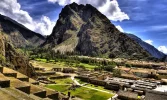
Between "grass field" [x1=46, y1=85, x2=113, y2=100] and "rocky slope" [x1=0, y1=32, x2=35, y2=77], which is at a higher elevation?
"rocky slope" [x1=0, y1=32, x2=35, y2=77]

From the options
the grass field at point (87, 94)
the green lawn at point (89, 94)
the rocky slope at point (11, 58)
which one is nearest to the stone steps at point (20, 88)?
the rocky slope at point (11, 58)

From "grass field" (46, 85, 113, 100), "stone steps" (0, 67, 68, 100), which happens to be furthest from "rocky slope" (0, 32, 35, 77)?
"grass field" (46, 85, 113, 100)

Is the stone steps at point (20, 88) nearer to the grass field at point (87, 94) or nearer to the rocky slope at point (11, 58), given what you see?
the rocky slope at point (11, 58)

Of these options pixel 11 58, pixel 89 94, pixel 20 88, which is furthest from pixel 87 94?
pixel 20 88

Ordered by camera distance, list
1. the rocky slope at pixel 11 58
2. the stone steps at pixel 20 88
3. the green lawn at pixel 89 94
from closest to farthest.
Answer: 1. the stone steps at pixel 20 88
2. the rocky slope at pixel 11 58
3. the green lawn at pixel 89 94

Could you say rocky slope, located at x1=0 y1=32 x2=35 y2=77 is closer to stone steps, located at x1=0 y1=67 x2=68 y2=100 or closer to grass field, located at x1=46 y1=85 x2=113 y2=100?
stone steps, located at x1=0 y1=67 x2=68 y2=100

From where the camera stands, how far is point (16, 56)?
1642 inches

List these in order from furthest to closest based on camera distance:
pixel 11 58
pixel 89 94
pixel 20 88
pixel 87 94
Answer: pixel 89 94, pixel 87 94, pixel 11 58, pixel 20 88

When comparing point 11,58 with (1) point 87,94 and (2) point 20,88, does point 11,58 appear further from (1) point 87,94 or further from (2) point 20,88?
(1) point 87,94

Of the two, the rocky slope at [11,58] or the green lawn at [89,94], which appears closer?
the rocky slope at [11,58]

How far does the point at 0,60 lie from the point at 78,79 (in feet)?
235

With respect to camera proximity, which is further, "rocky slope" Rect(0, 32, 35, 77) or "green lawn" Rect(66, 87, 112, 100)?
"green lawn" Rect(66, 87, 112, 100)

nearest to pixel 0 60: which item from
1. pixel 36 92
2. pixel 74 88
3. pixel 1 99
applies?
pixel 36 92

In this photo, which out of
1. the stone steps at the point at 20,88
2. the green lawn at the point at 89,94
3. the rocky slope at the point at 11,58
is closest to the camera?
the stone steps at the point at 20,88
